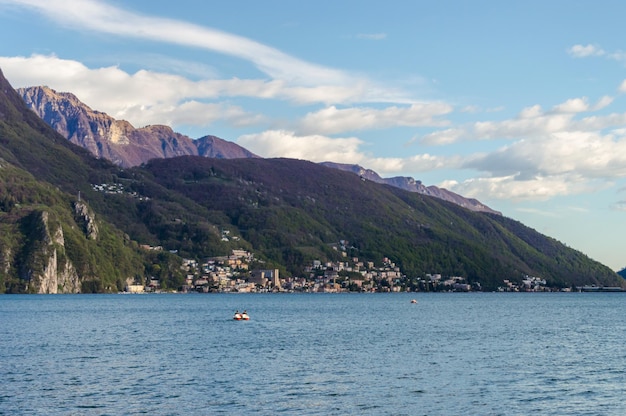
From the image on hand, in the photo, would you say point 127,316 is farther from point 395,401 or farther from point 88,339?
point 395,401

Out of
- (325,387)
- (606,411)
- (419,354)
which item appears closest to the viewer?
(606,411)

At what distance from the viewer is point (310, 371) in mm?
90812

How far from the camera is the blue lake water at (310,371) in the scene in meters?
70.3

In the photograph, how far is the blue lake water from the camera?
231 ft

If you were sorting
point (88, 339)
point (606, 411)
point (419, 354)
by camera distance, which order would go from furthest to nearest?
point (88, 339) → point (419, 354) → point (606, 411)

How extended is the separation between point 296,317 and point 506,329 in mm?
56014

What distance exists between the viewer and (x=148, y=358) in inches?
4048

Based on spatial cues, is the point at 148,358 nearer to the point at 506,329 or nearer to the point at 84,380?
the point at 84,380

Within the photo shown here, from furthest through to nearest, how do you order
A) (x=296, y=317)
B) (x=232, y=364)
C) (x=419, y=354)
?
1. (x=296, y=317)
2. (x=419, y=354)
3. (x=232, y=364)

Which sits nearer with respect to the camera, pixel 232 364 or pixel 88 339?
pixel 232 364

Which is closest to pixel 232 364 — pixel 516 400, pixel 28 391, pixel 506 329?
pixel 28 391

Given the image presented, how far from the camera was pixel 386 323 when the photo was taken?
177250 mm

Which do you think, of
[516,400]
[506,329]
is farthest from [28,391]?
[506,329]

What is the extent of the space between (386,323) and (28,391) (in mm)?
108526
